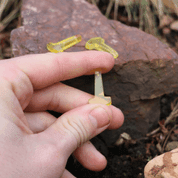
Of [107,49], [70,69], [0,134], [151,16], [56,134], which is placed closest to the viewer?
[0,134]

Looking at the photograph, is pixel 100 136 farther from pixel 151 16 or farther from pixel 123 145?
pixel 151 16

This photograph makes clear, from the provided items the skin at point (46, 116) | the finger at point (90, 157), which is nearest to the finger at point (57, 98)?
the skin at point (46, 116)

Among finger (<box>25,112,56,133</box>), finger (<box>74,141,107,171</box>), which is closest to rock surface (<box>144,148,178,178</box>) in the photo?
finger (<box>74,141,107,171</box>)

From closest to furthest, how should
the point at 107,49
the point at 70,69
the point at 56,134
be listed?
the point at 56,134 < the point at 70,69 < the point at 107,49

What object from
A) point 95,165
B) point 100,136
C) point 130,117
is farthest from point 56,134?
point 130,117

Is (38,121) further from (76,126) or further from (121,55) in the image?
(121,55)

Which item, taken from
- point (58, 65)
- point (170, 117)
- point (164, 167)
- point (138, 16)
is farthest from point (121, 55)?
point (138, 16)
